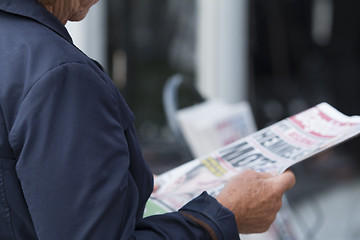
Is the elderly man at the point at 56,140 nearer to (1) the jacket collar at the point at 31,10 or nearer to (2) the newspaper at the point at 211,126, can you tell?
(1) the jacket collar at the point at 31,10

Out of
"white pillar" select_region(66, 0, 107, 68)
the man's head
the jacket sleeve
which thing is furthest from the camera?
"white pillar" select_region(66, 0, 107, 68)

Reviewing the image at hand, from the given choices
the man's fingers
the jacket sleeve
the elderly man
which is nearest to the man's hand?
the man's fingers

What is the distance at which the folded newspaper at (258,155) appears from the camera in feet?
→ 4.22

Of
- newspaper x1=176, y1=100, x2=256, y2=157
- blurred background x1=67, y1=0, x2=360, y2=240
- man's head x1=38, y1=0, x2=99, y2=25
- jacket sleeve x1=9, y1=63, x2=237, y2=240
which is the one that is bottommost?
blurred background x1=67, y1=0, x2=360, y2=240

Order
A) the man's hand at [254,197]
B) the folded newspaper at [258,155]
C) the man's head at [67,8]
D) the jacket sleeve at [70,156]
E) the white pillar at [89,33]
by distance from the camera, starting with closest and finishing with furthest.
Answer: the jacket sleeve at [70,156] → the man's head at [67,8] → the man's hand at [254,197] → the folded newspaper at [258,155] → the white pillar at [89,33]

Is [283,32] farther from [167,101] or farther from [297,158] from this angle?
[297,158]

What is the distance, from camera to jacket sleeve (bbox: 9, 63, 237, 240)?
85cm

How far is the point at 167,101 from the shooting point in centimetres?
211

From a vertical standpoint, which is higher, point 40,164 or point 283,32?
point 40,164

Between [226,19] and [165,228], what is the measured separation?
2827 mm

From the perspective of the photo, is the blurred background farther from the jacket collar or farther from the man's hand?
the jacket collar

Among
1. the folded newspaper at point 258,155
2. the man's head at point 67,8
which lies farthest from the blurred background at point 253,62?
the man's head at point 67,8

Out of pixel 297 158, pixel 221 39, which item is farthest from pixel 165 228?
pixel 221 39

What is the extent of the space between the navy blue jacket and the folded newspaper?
39 cm
